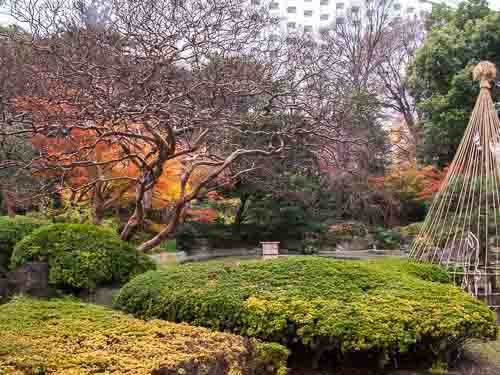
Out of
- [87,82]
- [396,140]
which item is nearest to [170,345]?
[87,82]

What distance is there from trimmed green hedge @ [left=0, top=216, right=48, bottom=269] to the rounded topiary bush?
98cm

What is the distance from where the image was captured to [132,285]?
5.46 m

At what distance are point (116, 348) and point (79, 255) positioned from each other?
361cm

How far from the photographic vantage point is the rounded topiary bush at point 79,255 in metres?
6.36

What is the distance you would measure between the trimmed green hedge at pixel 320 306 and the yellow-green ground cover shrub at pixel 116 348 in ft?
1.46

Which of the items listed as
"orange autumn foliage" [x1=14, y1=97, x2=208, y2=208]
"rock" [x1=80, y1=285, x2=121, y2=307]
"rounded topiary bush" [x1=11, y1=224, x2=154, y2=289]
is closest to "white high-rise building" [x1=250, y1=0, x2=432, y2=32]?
"orange autumn foliage" [x1=14, y1=97, x2=208, y2=208]

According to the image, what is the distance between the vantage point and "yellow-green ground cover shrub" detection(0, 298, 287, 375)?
2.81 meters

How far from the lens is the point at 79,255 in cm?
648

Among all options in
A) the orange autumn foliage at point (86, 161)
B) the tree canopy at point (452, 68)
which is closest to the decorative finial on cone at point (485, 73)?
the tree canopy at point (452, 68)

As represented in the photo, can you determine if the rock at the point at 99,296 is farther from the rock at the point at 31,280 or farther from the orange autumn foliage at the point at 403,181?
the orange autumn foliage at the point at 403,181

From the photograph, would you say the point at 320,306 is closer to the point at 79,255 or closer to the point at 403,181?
the point at 79,255

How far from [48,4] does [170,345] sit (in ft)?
19.9

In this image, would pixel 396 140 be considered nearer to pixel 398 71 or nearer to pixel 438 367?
pixel 398 71

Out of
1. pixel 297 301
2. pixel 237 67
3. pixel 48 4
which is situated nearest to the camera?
pixel 297 301
